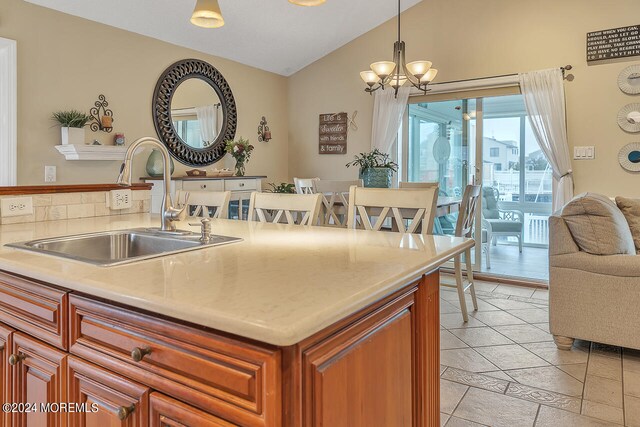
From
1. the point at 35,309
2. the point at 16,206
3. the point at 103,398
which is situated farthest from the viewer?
the point at 16,206

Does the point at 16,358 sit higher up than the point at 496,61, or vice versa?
the point at 496,61

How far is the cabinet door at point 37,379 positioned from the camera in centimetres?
114

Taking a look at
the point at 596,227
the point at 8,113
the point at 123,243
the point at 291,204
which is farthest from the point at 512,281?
the point at 8,113

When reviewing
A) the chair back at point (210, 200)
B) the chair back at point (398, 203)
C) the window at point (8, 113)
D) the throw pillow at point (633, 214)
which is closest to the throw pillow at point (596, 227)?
the throw pillow at point (633, 214)

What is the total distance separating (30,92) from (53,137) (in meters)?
0.38

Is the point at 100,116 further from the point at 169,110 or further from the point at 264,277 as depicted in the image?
the point at 264,277

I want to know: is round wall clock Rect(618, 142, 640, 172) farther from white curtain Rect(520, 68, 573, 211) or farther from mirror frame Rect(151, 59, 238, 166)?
mirror frame Rect(151, 59, 238, 166)

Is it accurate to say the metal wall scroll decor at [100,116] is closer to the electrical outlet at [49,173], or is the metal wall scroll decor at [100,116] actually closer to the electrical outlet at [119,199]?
the electrical outlet at [49,173]

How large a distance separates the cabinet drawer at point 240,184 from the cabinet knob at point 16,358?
11.7ft

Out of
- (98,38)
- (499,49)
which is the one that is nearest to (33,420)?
(98,38)

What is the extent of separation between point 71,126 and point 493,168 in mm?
4140

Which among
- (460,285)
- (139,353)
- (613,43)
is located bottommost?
(460,285)

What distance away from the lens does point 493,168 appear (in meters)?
5.00

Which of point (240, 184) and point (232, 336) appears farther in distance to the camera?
point (240, 184)
